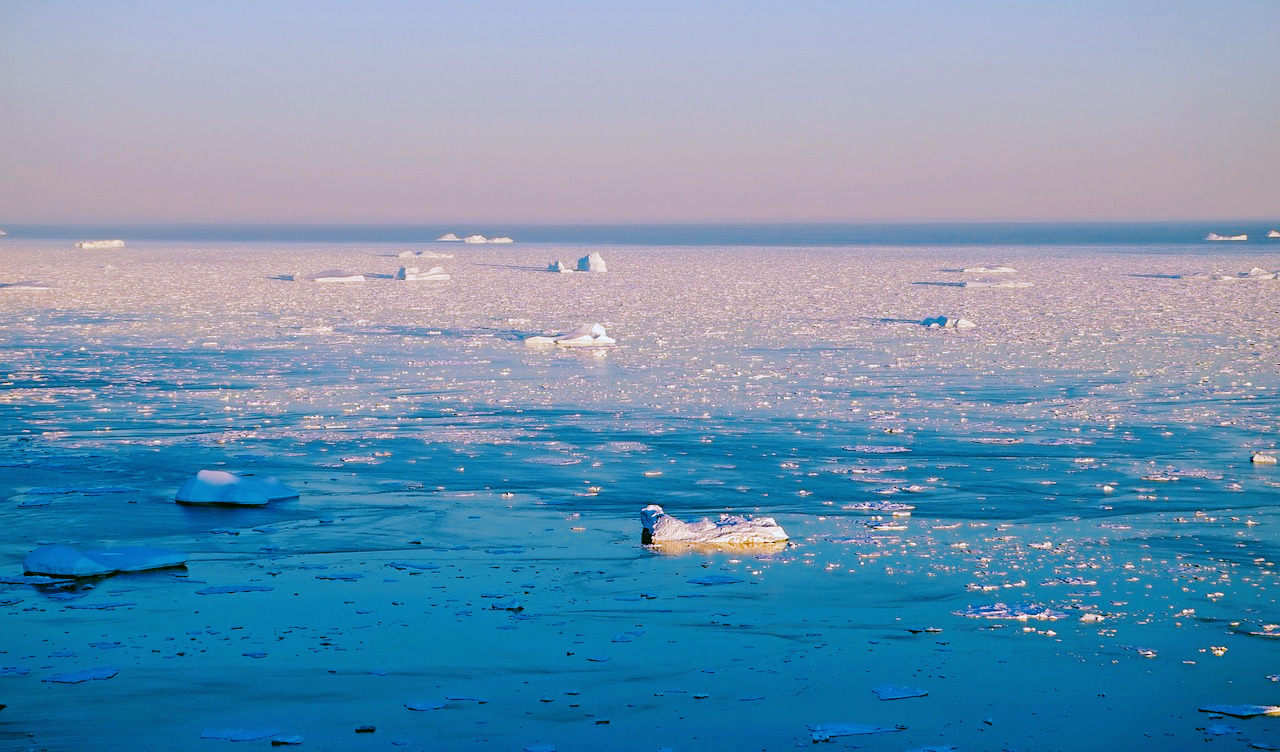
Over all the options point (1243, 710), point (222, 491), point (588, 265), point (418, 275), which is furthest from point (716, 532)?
point (588, 265)

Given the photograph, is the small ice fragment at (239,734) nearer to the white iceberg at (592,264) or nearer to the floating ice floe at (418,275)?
the floating ice floe at (418,275)

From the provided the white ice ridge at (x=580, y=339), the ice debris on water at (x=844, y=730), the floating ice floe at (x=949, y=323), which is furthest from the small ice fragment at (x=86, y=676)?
the floating ice floe at (x=949, y=323)

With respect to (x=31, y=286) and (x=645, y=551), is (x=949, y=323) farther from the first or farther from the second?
(x=31, y=286)

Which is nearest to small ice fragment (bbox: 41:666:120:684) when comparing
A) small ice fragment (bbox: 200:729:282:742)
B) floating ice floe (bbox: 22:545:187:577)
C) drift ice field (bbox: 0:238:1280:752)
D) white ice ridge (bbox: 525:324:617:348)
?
drift ice field (bbox: 0:238:1280:752)

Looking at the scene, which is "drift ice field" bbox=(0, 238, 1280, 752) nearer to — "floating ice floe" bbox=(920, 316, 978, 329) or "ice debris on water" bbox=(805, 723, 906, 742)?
"ice debris on water" bbox=(805, 723, 906, 742)

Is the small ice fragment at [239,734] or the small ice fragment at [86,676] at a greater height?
the small ice fragment at [86,676]

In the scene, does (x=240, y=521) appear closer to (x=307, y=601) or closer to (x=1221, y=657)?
(x=307, y=601)

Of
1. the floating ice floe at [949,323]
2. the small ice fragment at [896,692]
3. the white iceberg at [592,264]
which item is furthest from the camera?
the white iceberg at [592,264]
